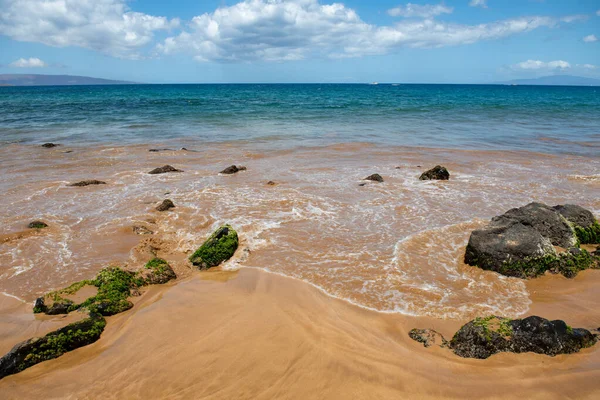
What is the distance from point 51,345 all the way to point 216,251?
128 inches

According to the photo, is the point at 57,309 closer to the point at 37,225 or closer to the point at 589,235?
the point at 37,225

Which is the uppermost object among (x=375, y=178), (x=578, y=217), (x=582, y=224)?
(x=375, y=178)

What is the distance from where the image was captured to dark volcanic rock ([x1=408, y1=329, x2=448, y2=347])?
5160 mm

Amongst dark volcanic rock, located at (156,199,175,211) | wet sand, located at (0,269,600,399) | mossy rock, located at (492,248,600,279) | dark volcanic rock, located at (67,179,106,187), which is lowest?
wet sand, located at (0,269,600,399)

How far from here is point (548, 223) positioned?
26.7 feet

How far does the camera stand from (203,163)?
17.2 m

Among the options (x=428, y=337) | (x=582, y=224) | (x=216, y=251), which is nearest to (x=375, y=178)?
(x=582, y=224)

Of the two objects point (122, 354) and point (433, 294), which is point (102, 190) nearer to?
point (122, 354)

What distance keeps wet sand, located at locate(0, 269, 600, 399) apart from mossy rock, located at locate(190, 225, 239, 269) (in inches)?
55.9

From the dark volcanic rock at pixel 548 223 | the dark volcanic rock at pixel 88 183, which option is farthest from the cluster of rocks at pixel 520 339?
the dark volcanic rock at pixel 88 183

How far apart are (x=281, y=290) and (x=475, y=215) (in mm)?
6483

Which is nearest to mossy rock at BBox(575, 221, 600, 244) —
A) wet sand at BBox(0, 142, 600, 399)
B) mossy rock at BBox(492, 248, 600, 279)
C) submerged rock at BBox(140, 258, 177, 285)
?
mossy rock at BBox(492, 248, 600, 279)

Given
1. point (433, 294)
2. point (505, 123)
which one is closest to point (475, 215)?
point (433, 294)

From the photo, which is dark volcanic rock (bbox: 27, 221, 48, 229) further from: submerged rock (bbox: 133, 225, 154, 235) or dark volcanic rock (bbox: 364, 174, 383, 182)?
dark volcanic rock (bbox: 364, 174, 383, 182)
